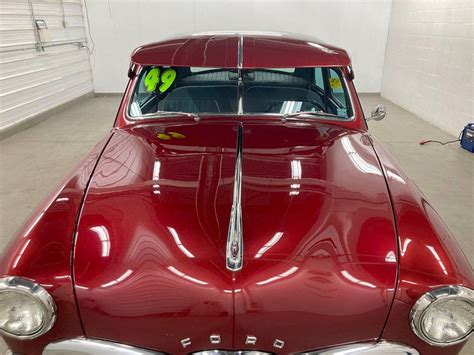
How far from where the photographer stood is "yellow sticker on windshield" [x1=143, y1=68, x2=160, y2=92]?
2420mm

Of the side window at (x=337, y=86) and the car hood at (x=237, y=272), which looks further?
the side window at (x=337, y=86)

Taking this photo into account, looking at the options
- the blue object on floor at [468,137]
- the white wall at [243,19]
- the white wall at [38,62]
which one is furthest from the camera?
the white wall at [243,19]

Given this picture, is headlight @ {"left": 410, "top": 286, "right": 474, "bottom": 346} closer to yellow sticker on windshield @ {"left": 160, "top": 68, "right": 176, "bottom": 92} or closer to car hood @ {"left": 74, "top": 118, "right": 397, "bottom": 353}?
car hood @ {"left": 74, "top": 118, "right": 397, "bottom": 353}

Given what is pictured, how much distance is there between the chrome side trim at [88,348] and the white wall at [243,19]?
315 inches

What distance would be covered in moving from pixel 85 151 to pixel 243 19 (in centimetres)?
503

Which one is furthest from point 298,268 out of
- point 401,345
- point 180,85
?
point 180,85

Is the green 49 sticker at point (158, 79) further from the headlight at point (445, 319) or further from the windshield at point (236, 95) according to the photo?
the headlight at point (445, 319)

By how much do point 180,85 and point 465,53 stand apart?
4.79 meters

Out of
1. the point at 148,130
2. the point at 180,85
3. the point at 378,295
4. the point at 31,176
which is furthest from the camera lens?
the point at 31,176

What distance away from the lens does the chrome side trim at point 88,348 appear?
49.1 inches

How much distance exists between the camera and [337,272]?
125 centimetres

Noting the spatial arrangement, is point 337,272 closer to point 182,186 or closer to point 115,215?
point 182,186

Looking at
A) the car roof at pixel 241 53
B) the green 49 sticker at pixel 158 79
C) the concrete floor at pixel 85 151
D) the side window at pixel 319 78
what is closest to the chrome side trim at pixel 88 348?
the concrete floor at pixel 85 151

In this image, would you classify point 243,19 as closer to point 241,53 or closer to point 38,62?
point 38,62
